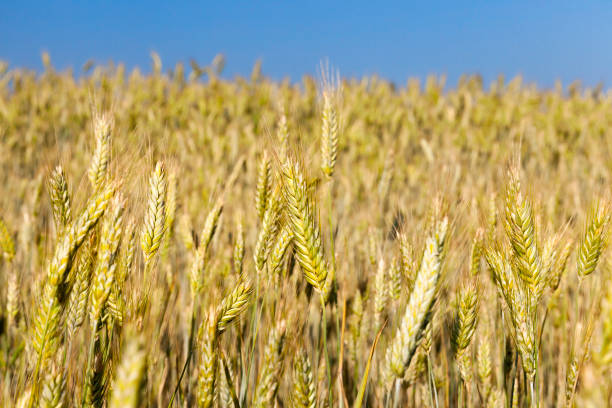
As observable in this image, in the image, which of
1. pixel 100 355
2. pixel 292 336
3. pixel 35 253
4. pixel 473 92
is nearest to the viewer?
pixel 100 355

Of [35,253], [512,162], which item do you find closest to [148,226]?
[512,162]

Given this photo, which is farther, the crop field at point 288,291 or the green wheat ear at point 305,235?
the green wheat ear at point 305,235

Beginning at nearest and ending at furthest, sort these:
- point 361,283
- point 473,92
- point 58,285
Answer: point 58,285, point 361,283, point 473,92

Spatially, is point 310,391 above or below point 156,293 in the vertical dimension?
below

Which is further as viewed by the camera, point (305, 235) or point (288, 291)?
point (288, 291)

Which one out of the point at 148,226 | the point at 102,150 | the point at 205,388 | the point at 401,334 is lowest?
the point at 205,388

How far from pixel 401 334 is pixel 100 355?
2.00 feet

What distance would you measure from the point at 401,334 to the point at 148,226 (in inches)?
21.6

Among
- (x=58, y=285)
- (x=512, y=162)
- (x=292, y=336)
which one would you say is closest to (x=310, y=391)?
(x=292, y=336)

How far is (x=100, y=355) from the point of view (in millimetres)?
928

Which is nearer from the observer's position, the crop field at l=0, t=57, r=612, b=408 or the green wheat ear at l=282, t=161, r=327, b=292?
the crop field at l=0, t=57, r=612, b=408

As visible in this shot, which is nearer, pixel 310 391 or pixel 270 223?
pixel 310 391

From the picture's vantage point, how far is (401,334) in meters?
0.82

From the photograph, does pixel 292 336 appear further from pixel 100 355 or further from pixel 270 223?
pixel 100 355
